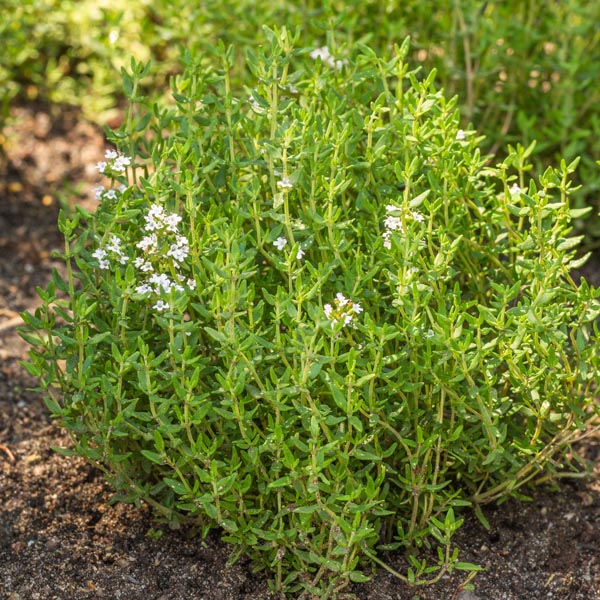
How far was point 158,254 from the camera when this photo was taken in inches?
102

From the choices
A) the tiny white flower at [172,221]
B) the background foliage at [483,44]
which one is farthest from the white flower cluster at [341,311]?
the background foliage at [483,44]

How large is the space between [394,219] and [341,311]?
0.37 metres

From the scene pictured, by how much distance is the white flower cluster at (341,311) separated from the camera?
92.4 inches

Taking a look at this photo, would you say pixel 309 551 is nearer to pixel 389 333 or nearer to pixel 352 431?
pixel 352 431

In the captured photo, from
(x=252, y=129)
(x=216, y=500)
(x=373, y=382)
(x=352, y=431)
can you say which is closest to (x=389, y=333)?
(x=373, y=382)

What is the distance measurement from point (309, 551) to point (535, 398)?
2.43 ft

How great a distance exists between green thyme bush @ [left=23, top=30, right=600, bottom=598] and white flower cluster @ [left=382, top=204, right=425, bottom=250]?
0.01m

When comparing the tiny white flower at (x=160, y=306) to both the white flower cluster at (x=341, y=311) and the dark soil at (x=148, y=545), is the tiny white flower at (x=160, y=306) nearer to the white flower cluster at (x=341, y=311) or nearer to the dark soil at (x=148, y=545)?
the white flower cluster at (x=341, y=311)

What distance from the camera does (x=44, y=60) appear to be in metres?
5.45

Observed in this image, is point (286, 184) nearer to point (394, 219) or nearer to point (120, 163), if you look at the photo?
point (394, 219)

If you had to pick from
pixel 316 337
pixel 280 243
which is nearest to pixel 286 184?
pixel 280 243

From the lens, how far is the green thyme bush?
2451 mm

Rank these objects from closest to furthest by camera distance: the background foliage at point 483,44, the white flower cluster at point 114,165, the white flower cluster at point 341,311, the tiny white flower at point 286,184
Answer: the white flower cluster at point 341,311
the tiny white flower at point 286,184
the white flower cluster at point 114,165
the background foliage at point 483,44

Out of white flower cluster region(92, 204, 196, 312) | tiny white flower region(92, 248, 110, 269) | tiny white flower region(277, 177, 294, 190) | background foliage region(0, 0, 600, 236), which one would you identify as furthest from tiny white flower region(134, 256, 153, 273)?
background foliage region(0, 0, 600, 236)
